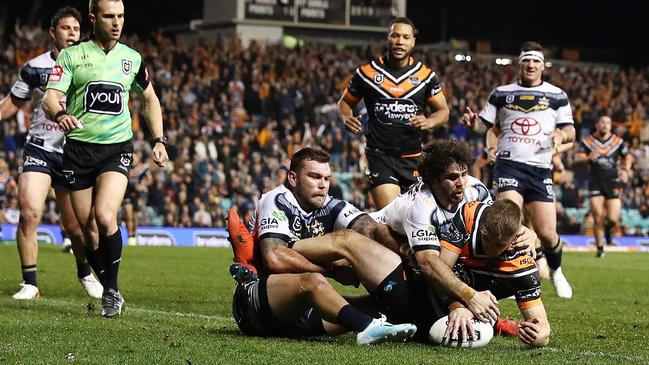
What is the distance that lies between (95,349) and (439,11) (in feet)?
151

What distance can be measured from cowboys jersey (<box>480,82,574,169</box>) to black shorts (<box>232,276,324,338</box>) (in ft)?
17.2

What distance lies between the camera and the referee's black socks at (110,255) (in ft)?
30.0

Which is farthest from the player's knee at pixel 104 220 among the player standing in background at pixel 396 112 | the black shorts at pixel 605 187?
the black shorts at pixel 605 187

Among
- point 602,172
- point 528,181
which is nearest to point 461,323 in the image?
point 528,181

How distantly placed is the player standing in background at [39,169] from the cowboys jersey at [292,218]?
3.52 meters

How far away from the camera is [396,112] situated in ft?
38.7

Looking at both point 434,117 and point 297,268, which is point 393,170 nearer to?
point 434,117

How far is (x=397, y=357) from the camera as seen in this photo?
21.9ft

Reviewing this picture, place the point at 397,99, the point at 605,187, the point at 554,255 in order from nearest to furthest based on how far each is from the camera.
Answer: the point at 397,99, the point at 554,255, the point at 605,187

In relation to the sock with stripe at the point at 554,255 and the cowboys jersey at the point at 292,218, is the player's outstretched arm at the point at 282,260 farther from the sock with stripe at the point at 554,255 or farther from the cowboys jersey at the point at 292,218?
the sock with stripe at the point at 554,255

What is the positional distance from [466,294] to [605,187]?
15829mm

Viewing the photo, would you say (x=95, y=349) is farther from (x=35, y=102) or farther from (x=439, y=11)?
(x=439, y=11)

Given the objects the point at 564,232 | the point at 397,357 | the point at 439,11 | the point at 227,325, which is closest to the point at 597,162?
the point at 564,232

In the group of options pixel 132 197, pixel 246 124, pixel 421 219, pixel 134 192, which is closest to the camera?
pixel 421 219
